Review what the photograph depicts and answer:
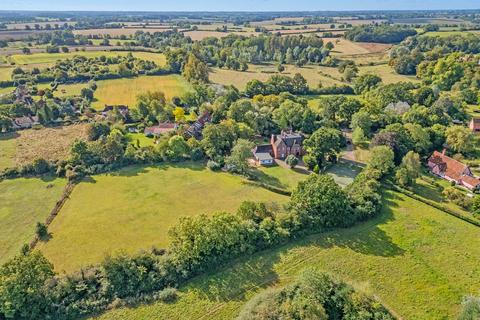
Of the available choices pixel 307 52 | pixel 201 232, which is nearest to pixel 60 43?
pixel 307 52

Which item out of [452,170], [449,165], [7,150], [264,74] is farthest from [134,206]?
[264,74]

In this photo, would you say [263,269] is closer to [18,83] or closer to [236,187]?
[236,187]

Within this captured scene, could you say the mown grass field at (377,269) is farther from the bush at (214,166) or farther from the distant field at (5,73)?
the distant field at (5,73)

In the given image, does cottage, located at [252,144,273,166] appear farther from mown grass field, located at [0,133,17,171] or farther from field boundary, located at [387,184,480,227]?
mown grass field, located at [0,133,17,171]

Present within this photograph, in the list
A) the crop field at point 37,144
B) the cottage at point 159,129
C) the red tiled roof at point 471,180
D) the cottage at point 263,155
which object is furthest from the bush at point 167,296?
the red tiled roof at point 471,180

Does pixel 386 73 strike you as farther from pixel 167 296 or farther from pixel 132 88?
pixel 167 296

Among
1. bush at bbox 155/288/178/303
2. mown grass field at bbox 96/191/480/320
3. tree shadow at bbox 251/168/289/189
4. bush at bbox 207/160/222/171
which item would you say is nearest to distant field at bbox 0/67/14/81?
bush at bbox 207/160/222/171
